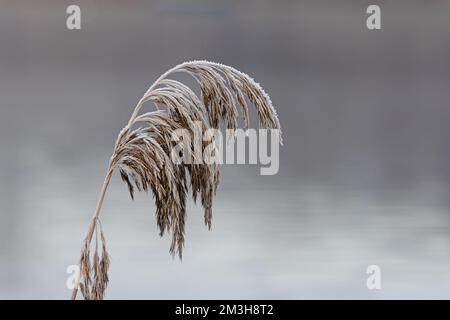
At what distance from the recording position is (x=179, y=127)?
2264mm

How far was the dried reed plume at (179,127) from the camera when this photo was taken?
226 cm

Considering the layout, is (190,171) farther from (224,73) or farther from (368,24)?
(368,24)

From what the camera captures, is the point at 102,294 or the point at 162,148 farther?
the point at 102,294

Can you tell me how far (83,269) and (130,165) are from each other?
46 cm

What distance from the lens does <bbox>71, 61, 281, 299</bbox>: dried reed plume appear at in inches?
89.1

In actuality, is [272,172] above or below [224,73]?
below
